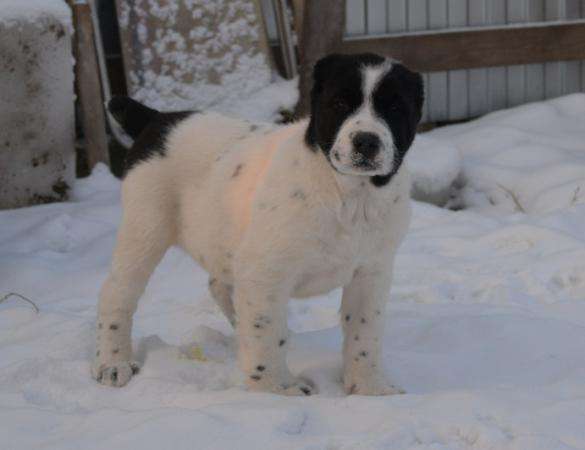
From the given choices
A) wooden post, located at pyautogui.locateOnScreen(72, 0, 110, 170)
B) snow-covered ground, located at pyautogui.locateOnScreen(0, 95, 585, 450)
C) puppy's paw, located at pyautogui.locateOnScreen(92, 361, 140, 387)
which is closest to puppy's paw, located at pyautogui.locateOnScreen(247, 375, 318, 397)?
snow-covered ground, located at pyautogui.locateOnScreen(0, 95, 585, 450)

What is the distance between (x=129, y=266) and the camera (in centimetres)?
384

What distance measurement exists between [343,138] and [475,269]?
8.30 feet

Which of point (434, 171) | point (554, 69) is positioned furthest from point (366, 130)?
point (554, 69)

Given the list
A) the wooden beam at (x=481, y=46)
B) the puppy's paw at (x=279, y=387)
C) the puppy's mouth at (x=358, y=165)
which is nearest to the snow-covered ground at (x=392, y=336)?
the puppy's paw at (x=279, y=387)

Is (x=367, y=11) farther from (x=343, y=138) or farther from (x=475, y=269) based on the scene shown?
(x=343, y=138)

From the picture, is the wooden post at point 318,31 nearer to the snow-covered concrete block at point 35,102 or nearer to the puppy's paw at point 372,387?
the snow-covered concrete block at point 35,102

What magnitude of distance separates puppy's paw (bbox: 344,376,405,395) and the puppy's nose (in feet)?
3.01

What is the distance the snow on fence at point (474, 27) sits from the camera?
27.7ft

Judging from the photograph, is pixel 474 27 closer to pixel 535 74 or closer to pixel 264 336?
pixel 535 74

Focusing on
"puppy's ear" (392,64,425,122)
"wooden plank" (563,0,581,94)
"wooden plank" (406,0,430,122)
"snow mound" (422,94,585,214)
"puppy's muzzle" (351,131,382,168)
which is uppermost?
"puppy's ear" (392,64,425,122)

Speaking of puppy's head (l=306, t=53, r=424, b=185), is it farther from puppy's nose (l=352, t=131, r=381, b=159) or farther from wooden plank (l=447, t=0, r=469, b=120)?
wooden plank (l=447, t=0, r=469, b=120)

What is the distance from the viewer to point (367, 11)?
8414mm

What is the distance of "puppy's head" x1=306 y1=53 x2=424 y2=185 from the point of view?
3.04 metres

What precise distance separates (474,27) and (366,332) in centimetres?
571
